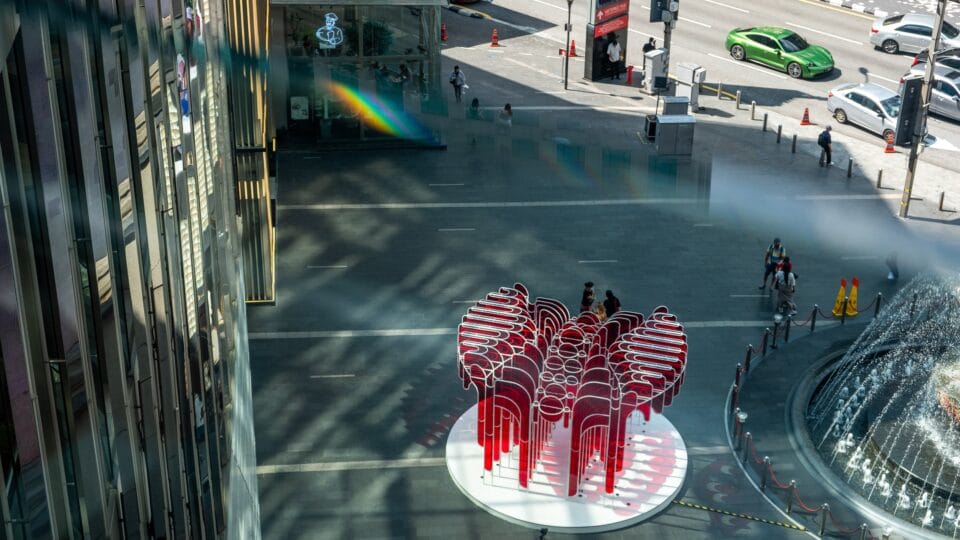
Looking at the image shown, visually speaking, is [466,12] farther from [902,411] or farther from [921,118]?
[902,411]

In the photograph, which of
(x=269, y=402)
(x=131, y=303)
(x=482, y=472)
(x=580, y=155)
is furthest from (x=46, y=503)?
(x=580, y=155)

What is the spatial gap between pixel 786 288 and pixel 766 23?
27127mm

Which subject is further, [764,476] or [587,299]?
[587,299]

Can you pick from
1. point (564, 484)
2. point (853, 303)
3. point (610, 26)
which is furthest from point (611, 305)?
point (610, 26)

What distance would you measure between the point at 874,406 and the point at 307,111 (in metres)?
22.1

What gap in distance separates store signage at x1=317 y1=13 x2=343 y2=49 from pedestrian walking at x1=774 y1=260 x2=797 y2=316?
1825 cm

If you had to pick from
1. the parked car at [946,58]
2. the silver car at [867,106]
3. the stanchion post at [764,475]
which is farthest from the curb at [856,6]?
the stanchion post at [764,475]

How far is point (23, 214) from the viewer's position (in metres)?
6.66

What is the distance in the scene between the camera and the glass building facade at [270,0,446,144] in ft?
132

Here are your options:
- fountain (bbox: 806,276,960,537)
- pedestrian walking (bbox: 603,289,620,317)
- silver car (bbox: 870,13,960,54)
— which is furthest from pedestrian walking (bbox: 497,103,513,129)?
silver car (bbox: 870,13,960,54)

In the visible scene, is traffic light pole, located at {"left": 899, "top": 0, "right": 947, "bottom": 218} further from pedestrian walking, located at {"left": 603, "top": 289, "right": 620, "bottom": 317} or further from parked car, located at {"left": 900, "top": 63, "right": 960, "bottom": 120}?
pedestrian walking, located at {"left": 603, "top": 289, "right": 620, "bottom": 317}

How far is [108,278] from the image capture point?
848 centimetres

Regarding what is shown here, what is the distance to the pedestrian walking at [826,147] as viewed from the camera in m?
38.5

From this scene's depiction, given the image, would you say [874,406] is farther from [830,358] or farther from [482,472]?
[482,472]
